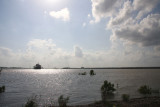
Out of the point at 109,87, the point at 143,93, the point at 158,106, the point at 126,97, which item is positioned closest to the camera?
the point at 158,106

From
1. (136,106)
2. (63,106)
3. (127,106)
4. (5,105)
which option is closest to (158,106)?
(136,106)

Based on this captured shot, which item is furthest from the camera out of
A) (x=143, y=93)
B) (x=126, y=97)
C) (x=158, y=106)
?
(x=143, y=93)

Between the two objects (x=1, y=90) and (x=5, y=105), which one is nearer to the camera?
(x=5, y=105)

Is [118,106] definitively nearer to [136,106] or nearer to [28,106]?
[136,106]

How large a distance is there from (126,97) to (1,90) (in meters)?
28.0

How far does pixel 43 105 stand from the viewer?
18.2 metres

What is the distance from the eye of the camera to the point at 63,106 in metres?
15.5

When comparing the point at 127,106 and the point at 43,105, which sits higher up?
the point at 127,106

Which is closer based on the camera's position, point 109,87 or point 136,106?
point 136,106

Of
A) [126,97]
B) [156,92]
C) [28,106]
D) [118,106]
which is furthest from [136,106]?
[156,92]

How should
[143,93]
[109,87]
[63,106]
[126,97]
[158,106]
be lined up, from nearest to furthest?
1. [158,106]
2. [63,106]
3. [126,97]
4. [143,93]
5. [109,87]

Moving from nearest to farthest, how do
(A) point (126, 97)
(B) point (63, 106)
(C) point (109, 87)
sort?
(B) point (63, 106) → (A) point (126, 97) → (C) point (109, 87)

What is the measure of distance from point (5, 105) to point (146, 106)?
805 inches

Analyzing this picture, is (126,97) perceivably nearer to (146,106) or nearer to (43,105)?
(146,106)
